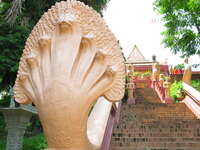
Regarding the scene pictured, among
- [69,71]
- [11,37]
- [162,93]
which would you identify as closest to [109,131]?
[69,71]

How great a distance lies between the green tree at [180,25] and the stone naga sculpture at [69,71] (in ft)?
33.8

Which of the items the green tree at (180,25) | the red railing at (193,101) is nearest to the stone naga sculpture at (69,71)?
the red railing at (193,101)

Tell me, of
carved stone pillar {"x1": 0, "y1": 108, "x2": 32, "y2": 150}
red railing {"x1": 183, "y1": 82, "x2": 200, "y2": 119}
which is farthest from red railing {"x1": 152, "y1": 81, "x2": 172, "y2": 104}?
carved stone pillar {"x1": 0, "y1": 108, "x2": 32, "y2": 150}

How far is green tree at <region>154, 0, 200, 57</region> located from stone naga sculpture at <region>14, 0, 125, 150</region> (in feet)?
33.8

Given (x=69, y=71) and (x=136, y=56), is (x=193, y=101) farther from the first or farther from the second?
(x=136, y=56)

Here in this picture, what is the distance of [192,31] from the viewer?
12031 mm

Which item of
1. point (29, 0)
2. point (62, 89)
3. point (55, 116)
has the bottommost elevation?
point (55, 116)

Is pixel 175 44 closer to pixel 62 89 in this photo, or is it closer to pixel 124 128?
pixel 124 128

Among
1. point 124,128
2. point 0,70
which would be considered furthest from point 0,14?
point 124,128

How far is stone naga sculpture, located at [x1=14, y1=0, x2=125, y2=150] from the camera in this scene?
194cm

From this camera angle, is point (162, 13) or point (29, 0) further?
point (162, 13)

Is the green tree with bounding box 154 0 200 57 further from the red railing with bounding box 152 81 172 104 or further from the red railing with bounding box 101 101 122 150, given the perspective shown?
the red railing with bounding box 101 101 122 150

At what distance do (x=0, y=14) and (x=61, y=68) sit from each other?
23.5 ft

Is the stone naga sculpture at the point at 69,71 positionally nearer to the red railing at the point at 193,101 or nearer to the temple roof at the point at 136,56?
the red railing at the point at 193,101
